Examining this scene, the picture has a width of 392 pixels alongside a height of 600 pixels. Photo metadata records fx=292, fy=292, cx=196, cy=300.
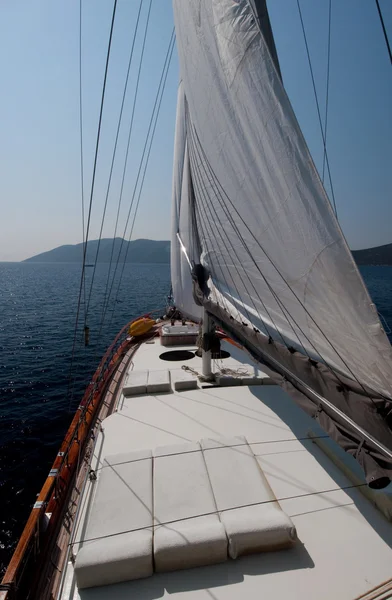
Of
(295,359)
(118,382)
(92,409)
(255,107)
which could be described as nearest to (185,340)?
(118,382)

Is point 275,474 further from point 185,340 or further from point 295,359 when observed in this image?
point 185,340

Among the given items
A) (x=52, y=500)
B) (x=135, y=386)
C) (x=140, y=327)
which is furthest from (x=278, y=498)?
(x=140, y=327)

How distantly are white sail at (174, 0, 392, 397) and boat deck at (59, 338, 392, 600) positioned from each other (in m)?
2.08

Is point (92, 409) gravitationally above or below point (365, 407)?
below

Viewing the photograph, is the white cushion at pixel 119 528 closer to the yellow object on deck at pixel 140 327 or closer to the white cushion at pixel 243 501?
the white cushion at pixel 243 501

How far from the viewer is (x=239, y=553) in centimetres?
314

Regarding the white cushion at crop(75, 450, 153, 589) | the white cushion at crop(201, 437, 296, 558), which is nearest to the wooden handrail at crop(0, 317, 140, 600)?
the white cushion at crop(75, 450, 153, 589)

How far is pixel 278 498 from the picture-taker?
3.96 meters

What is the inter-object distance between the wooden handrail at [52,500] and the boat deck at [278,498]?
54cm

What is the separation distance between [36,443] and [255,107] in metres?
12.8

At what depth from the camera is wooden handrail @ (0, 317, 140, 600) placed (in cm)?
317

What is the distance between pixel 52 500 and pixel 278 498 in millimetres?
3341

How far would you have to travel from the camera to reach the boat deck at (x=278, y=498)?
2.95m

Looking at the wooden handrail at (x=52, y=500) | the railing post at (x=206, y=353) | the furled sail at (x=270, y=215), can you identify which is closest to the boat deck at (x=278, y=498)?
the railing post at (x=206, y=353)
